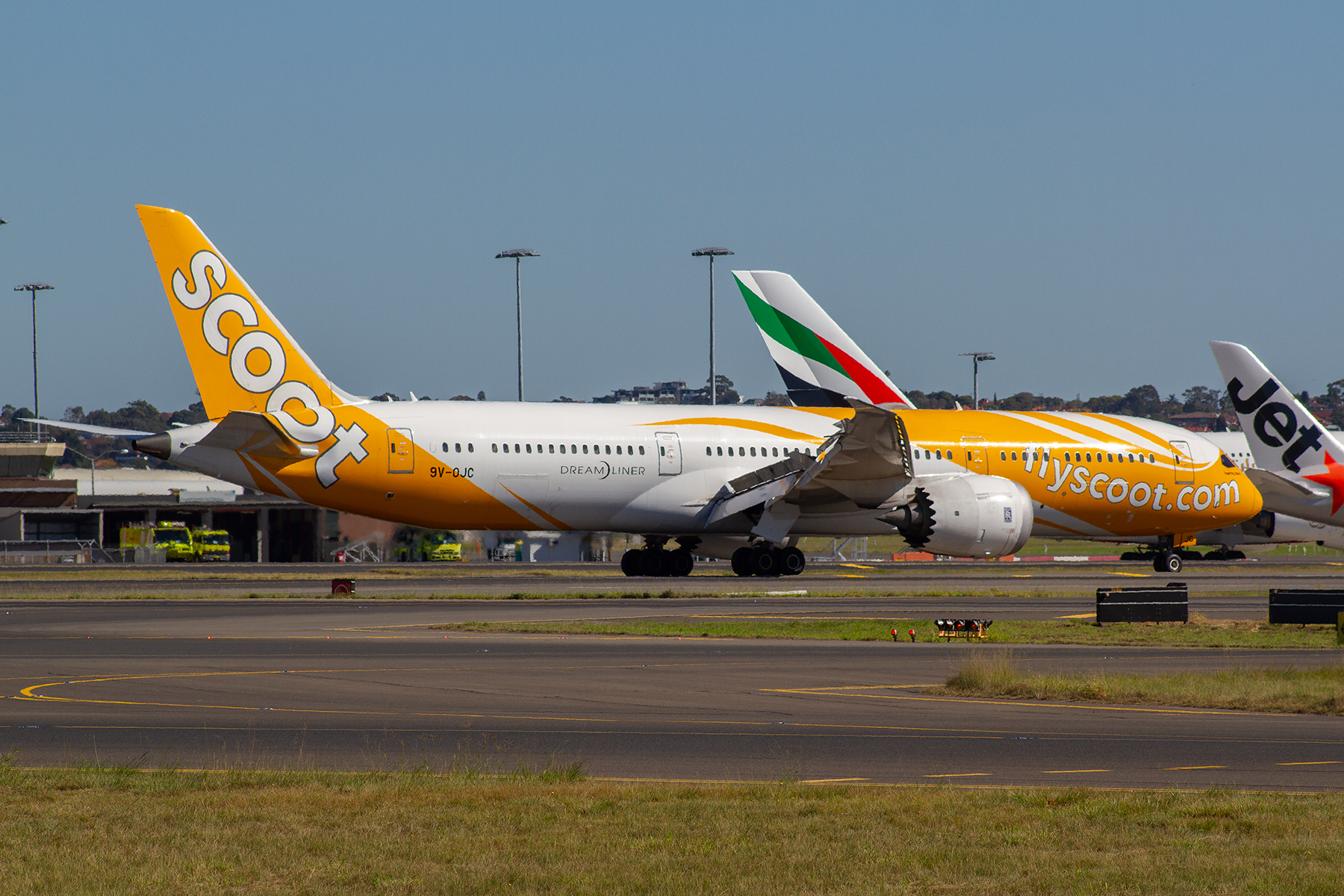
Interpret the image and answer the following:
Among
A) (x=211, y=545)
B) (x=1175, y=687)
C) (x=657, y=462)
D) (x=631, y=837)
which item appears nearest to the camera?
(x=631, y=837)

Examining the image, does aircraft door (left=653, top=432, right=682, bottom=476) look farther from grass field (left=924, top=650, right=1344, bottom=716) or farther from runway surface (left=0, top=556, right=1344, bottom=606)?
grass field (left=924, top=650, right=1344, bottom=716)

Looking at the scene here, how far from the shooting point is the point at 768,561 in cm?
3906

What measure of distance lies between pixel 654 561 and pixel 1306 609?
18626 millimetres

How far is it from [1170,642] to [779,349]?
28.5 m

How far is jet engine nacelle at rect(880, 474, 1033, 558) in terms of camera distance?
36812mm

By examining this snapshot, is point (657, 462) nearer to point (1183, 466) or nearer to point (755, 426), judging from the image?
point (755, 426)

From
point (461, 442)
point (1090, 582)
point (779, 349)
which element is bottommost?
point (1090, 582)

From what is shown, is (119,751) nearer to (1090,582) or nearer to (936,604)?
(936,604)

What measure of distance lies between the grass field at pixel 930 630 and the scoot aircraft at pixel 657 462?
9.89 meters

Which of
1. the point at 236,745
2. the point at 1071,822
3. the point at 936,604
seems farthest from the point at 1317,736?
the point at 936,604

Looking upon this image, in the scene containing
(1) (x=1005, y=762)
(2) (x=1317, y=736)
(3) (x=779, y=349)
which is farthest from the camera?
(3) (x=779, y=349)

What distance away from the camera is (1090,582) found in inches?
1575

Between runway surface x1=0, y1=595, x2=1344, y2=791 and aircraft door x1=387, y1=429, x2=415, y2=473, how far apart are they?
34.8 feet

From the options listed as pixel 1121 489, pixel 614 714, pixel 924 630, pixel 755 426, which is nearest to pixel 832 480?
pixel 755 426
